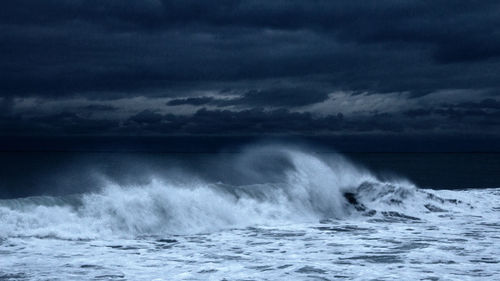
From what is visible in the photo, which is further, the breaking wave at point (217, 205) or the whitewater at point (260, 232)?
the breaking wave at point (217, 205)

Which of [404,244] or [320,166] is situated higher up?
[320,166]

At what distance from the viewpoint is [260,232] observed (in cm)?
1827

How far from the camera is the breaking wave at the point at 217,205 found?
17.1m

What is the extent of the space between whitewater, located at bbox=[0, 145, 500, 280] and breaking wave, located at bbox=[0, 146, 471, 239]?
5cm

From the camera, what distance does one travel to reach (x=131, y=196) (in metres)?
19.6

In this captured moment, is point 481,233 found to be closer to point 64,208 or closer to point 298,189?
point 298,189

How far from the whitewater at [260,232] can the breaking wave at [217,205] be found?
53 millimetres

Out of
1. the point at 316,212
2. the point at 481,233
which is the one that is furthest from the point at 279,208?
the point at 481,233

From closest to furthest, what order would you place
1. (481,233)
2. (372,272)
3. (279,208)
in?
(372,272)
(481,233)
(279,208)

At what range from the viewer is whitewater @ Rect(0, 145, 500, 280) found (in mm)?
12008

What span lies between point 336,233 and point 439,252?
4601 mm

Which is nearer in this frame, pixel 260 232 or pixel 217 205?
pixel 260 232

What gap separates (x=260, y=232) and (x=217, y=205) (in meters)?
3.45

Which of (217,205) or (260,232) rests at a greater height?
(217,205)
